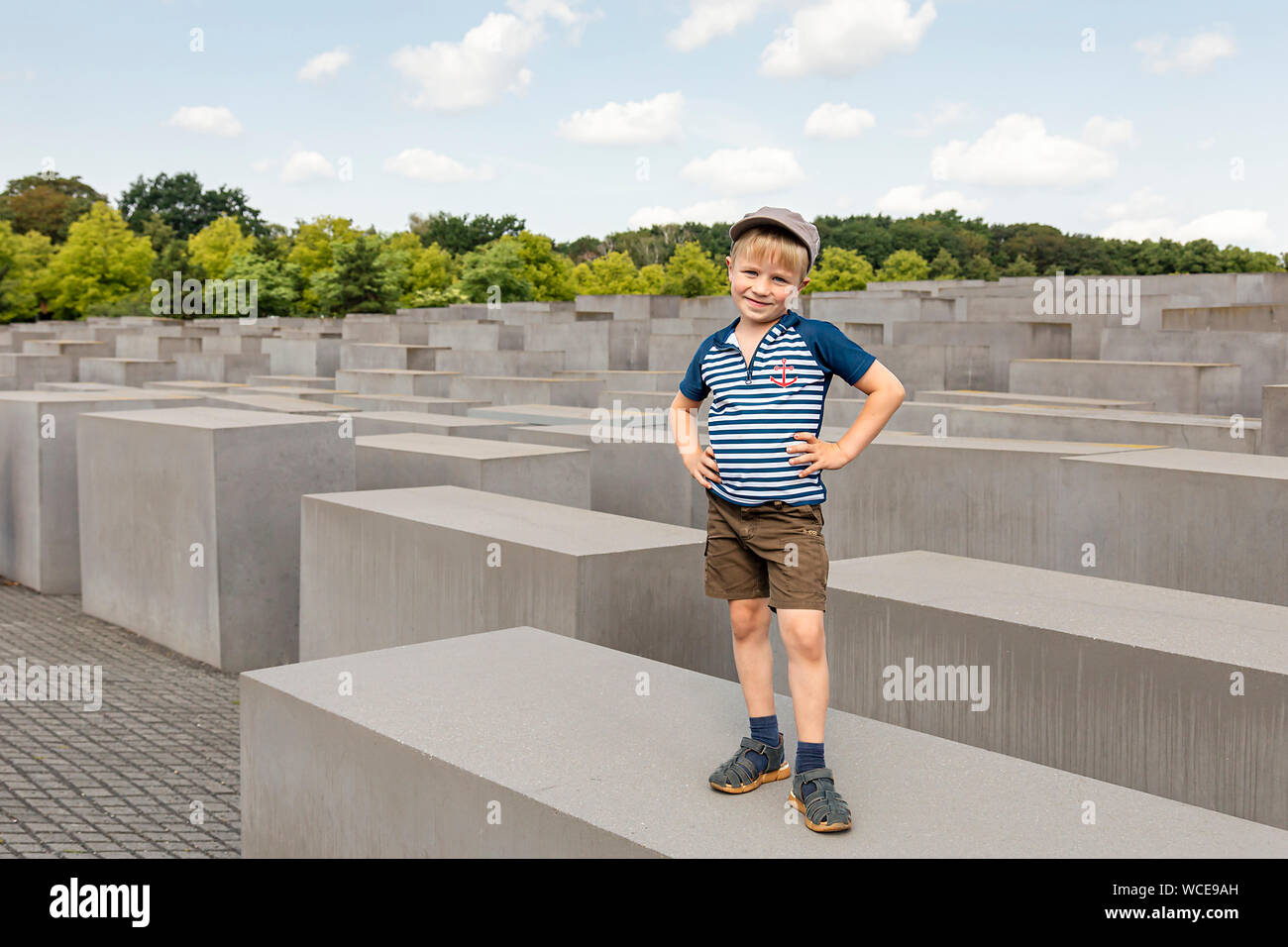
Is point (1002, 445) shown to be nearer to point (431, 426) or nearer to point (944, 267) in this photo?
point (431, 426)

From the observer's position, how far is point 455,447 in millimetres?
10102

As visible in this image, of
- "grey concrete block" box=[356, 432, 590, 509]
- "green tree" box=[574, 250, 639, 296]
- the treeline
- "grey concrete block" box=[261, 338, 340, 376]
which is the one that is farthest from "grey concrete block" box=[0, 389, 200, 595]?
"green tree" box=[574, 250, 639, 296]

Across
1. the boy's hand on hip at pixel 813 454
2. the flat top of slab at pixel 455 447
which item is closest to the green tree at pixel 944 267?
the flat top of slab at pixel 455 447

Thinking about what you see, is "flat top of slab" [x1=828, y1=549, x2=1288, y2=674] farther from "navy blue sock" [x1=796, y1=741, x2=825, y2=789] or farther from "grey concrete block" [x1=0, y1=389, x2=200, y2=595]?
"grey concrete block" [x1=0, y1=389, x2=200, y2=595]

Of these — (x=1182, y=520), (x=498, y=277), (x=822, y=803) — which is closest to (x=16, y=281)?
(x=498, y=277)

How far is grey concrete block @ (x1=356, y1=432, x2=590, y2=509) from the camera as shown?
9266 mm

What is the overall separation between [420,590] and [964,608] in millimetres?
3143

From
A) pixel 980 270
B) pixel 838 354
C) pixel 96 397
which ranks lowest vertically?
pixel 96 397

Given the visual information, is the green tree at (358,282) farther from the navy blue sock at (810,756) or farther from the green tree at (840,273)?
the navy blue sock at (810,756)

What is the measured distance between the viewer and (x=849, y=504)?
31.3ft

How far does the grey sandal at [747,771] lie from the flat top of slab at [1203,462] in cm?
472

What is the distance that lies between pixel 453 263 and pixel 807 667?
64.4m

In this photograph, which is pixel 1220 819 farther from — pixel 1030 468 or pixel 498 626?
pixel 1030 468
